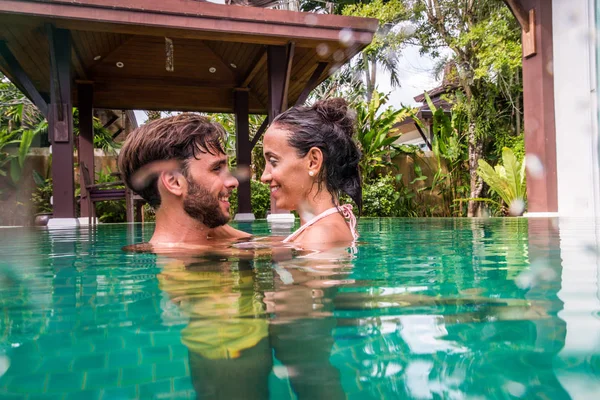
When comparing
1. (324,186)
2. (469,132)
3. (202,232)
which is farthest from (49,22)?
(469,132)

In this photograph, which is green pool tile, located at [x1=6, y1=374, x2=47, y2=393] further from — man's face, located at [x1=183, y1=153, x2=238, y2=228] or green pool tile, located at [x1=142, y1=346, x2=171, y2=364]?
Result: man's face, located at [x1=183, y1=153, x2=238, y2=228]

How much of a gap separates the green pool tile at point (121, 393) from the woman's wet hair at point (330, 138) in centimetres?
201

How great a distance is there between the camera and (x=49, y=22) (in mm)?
6914

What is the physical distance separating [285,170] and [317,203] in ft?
0.82

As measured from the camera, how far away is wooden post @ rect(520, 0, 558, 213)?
745 centimetres

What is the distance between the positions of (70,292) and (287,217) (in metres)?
6.77

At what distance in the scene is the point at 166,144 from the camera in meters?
2.68

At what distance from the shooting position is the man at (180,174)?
2.71m

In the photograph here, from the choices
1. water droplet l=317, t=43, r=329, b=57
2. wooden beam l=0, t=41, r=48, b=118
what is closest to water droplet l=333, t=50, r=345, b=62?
water droplet l=317, t=43, r=329, b=57

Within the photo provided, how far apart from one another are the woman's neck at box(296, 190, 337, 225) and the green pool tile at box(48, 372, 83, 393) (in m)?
2.01

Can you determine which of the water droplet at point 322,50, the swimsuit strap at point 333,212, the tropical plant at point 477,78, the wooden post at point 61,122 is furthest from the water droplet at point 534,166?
the wooden post at point 61,122

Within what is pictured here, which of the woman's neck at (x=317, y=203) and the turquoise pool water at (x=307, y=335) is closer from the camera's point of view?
the turquoise pool water at (x=307, y=335)

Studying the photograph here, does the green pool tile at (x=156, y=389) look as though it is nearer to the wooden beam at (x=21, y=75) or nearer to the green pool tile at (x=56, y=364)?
the green pool tile at (x=56, y=364)

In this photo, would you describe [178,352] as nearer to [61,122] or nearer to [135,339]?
[135,339]
